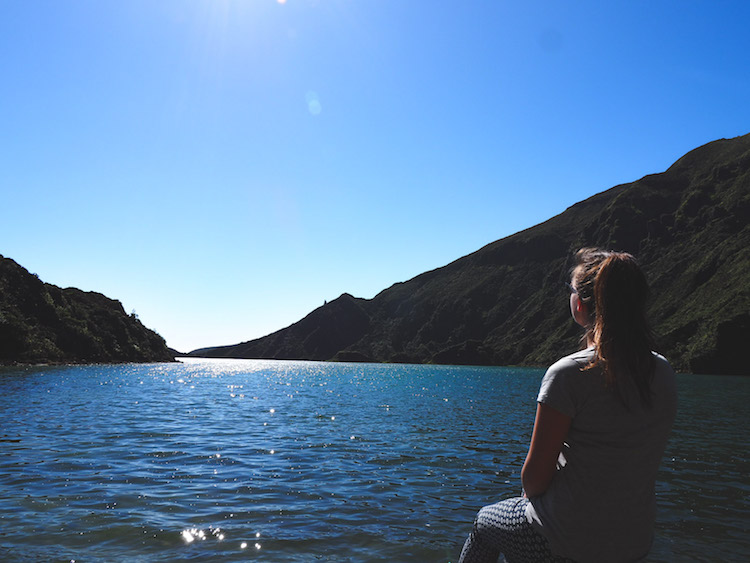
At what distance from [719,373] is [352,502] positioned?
419ft

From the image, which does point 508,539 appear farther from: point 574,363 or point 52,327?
point 52,327

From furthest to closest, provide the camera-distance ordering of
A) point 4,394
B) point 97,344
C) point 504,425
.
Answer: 1. point 97,344
2. point 4,394
3. point 504,425

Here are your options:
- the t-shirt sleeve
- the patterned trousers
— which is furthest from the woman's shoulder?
the patterned trousers

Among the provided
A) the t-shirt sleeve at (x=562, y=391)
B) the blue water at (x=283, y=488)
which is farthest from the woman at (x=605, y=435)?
the blue water at (x=283, y=488)

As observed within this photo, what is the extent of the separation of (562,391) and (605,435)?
460 mm

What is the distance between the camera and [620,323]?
3.34 meters

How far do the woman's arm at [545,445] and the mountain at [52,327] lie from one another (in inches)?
→ 4033

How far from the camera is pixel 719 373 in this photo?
109 metres

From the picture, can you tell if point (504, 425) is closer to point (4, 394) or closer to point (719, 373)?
point (4, 394)

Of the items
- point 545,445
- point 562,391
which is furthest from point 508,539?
point 562,391

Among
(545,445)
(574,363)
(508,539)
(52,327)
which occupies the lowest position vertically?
(508,539)

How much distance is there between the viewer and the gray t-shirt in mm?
3197

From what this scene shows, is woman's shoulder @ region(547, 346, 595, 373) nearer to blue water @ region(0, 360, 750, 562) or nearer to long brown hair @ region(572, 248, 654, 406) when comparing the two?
long brown hair @ region(572, 248, 654, 406)

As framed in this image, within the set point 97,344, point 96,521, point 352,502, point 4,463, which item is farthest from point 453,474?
point 97,344
